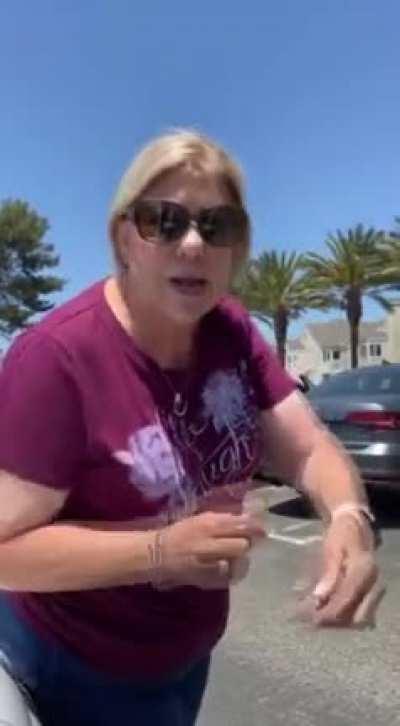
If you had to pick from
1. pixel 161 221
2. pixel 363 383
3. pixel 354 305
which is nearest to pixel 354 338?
pixel 354 305

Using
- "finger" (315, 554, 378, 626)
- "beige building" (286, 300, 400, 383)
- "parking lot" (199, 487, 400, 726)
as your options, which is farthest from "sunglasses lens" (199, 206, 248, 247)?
"beige building" (286, 300, 400, 383)

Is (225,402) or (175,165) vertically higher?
(175,165)

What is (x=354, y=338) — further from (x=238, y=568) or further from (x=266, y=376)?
(x=238, y=568)

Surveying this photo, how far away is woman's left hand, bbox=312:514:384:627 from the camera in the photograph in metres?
1.27

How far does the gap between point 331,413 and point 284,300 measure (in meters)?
34.9

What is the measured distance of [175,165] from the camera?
150 centimetres

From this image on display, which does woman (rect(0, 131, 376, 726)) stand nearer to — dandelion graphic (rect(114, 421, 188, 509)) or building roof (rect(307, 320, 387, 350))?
dandelion graphic (rect(114, 421, 188, 509))

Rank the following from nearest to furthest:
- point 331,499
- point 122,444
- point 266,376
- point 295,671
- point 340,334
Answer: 1. point 122,444
2. point 331,499
3. point 266,376
4. point 295,671
5. point 340,334

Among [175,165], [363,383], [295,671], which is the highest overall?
[175,165]

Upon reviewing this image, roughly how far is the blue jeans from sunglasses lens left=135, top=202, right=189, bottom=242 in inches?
27.5

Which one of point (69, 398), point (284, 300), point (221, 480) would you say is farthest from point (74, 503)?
point (284, 300)

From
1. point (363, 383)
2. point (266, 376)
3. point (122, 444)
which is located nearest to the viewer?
point (122, 444)

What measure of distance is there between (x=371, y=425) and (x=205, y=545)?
6.67 m

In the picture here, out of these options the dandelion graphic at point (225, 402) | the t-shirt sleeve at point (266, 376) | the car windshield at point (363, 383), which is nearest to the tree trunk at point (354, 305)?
the car windshield at point (363, 383)
